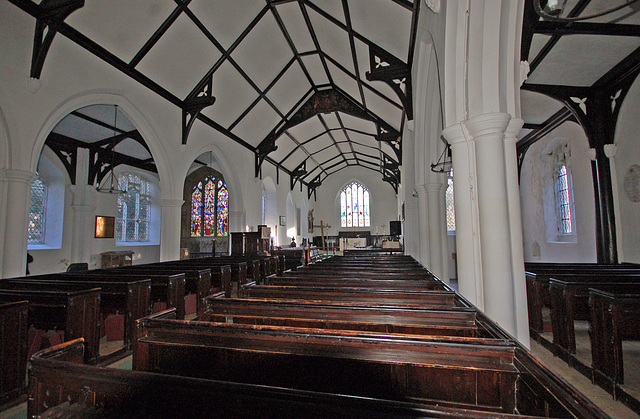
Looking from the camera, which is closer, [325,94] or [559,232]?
[559,232]

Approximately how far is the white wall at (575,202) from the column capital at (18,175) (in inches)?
399

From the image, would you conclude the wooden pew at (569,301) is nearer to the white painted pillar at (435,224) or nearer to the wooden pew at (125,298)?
the white painted pillar at (435,224)

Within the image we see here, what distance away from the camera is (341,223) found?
2022 centimetres

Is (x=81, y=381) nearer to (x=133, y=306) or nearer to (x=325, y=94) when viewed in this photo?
(x=133, y=306)

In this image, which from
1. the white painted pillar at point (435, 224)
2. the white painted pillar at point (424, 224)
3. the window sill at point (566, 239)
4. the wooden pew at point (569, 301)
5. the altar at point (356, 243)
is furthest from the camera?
the altar at point (356, 243)

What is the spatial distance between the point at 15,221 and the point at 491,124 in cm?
637

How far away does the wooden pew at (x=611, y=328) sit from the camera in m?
2.49

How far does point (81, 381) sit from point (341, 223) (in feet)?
63.0

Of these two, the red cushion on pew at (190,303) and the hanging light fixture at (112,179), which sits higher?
the hanging light fixture at (112,179)

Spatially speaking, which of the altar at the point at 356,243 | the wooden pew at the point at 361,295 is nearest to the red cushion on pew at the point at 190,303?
the wooden pew at the point at 361,295

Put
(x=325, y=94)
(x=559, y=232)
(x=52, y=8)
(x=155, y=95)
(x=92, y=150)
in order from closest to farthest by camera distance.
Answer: (x=52, y=8) < (x=155, y=95) < (x=559, y=232) < (x=92, y=150) < (x=325, y=94)

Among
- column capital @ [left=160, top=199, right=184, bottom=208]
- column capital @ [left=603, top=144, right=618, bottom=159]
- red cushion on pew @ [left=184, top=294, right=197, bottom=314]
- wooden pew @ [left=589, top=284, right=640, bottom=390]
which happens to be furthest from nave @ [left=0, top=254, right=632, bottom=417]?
column capital @ [left=160, top=199, right=184, bottom=208]

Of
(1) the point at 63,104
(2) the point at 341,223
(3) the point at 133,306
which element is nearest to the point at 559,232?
(3) the point at 133,306

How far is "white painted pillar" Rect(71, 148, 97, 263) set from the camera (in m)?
9.23
